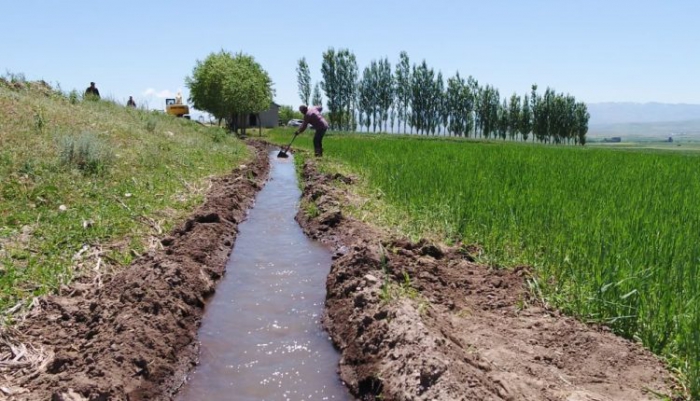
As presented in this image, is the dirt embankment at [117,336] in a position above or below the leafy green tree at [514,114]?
below

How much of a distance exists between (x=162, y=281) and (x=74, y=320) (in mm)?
835

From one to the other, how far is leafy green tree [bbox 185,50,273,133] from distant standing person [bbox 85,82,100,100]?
14.6 m

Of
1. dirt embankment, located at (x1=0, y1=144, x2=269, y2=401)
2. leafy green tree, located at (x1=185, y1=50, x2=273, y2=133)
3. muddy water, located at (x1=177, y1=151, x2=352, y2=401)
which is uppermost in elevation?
leafy green tree, located at (x1=185, y1=50, x2=273, y2=133)

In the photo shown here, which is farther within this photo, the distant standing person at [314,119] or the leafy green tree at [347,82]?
the leafy green tree at [347,82]

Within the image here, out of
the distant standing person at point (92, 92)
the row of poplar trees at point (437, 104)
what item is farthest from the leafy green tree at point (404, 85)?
the distant standing person at point (92, 92)

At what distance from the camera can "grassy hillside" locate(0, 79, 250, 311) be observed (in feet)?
17.7

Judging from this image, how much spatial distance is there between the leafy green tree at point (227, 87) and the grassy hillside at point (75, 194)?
24.4 meters

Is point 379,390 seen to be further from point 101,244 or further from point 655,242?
point 101,244

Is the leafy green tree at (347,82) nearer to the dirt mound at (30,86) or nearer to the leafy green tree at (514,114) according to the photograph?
Answer: the leafy green tree at (514,114)

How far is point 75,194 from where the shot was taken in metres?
7.72

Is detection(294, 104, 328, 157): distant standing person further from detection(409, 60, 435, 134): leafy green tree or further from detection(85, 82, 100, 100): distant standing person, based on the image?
detection(409, 60, 435, 134): leafy green tree

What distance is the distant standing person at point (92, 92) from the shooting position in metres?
21.2

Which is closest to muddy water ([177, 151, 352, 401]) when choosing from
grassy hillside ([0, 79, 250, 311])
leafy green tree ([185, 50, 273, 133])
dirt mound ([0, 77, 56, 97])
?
grassy hillside ([0, 79, 250, 311])

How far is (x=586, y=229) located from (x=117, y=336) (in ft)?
14.8
